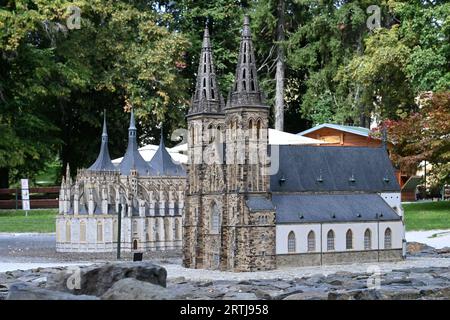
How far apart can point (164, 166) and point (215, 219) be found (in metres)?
10.0

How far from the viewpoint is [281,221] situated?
4897 cm

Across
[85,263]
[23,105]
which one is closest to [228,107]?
[85,263]

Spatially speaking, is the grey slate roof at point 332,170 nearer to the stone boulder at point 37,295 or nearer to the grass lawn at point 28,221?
the grass lawn at point 28,221

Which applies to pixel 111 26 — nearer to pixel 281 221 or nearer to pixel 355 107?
pixel 355 107

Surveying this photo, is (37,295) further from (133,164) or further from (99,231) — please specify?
(133,164)

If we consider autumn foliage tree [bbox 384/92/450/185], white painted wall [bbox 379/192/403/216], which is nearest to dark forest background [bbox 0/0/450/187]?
autumn foliage tree [bbox 384/92/450/185]

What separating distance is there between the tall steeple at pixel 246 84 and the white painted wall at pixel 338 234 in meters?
5.40

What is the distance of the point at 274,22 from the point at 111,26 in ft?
39.1

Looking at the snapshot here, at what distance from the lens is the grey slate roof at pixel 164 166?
59781 millimetres

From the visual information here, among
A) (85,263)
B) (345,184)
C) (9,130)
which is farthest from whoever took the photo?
(9,130)

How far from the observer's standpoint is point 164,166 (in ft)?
197

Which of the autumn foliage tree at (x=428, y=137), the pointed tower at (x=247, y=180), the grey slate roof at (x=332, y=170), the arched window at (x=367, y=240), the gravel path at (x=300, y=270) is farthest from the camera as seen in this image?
the autumn foliage tree at (x=428, y=137)

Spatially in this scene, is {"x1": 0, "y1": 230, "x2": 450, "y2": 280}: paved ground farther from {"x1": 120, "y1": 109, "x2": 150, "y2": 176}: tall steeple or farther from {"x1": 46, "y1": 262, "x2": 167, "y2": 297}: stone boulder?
{"x1": 46, "y1": 262, "x2": 167, "y2": 297}: stone boulder

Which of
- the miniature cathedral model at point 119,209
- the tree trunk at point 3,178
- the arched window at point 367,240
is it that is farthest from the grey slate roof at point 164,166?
the tree trunk at point 3,178
